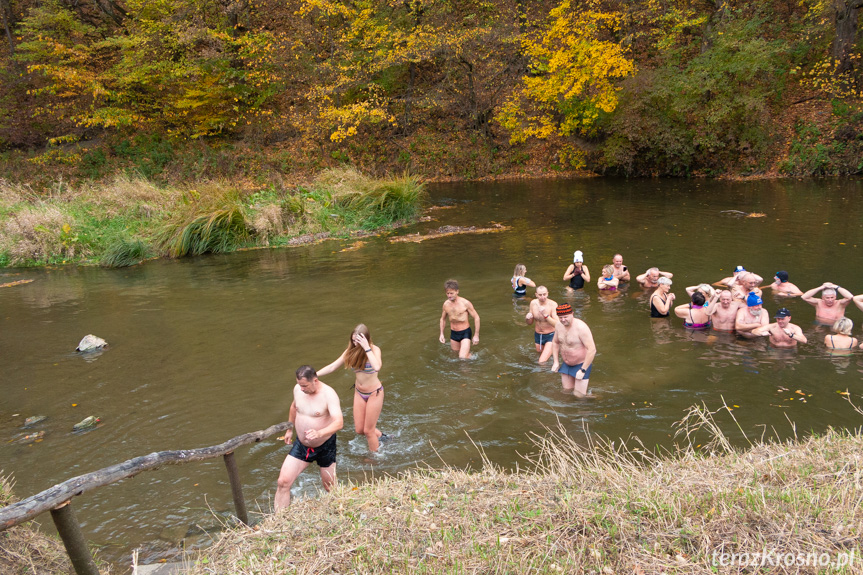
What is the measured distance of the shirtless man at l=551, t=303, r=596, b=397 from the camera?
8.07m

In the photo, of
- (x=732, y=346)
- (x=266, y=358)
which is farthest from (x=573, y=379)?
(x=266, y=358)

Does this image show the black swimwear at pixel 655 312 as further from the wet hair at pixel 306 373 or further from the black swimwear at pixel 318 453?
the wet hair at pixel 306 373

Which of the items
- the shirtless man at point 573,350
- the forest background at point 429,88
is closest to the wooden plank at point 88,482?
the shirtless man at point 573,350

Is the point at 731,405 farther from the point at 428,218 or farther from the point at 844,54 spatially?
the point at 844,54

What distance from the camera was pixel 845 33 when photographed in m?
29.0

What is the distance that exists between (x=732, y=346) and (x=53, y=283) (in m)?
16.8

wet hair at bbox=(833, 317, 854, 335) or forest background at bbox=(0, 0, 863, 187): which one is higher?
forest background at bbox=(0, 0, 863, 187)

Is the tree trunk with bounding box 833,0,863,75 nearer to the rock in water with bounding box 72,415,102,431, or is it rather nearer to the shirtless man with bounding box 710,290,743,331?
the shirtless man with bounding box 710,290,743,331

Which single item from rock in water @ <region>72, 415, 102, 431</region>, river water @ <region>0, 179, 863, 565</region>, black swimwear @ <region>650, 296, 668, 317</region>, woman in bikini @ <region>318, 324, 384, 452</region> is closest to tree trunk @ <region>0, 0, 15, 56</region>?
river water @ <region>0, 179, 863, 565</region>

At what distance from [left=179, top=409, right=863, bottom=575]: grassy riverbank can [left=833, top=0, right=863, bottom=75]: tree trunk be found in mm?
31237

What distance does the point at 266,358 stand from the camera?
1022cm

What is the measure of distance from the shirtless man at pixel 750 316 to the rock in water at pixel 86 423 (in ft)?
33.5

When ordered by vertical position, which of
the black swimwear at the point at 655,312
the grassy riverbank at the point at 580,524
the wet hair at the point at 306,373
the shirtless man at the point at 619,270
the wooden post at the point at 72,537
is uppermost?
the wet hair at the point at 306,373

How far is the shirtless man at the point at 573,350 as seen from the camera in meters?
8.07
